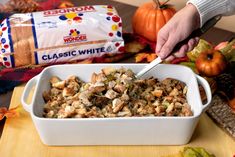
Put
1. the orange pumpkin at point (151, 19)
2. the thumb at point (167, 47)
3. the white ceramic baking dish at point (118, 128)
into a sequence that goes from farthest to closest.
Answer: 1. the orange pumpkin at point (151, 19)
2. the thumb at point (167, 47)
3. the white ceramic baking dish at point (118, 128)

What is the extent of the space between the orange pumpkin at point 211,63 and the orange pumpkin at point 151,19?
23 cm

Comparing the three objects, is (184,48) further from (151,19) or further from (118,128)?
(151,19)

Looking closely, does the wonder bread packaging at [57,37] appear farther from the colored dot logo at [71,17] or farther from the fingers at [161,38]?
the fingers at [161,38]

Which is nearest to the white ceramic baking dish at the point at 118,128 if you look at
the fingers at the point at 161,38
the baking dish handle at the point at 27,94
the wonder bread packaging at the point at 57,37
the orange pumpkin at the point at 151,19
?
the baking dish handle at the point at 27,94

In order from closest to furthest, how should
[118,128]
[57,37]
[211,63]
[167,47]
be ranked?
[118,128]
[167,47]
[211,63]
[57,37]

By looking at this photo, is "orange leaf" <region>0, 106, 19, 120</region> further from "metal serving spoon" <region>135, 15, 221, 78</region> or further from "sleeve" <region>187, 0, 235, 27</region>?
"sleeve" <region>187, 0, 235, 27</region>

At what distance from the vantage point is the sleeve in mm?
832

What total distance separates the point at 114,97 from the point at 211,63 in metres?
0.30

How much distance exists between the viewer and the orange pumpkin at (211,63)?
0.94 metres

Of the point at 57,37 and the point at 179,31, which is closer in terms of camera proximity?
the point at 179,31

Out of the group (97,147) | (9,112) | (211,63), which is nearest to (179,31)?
(211,63)

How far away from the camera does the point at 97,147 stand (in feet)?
2.40

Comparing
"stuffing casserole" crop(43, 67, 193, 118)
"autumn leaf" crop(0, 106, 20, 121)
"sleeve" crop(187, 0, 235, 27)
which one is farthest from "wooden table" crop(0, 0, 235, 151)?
"sleeve" crop(187, 0, 235, 27)

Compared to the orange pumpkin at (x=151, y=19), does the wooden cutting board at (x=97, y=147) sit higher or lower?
lower
